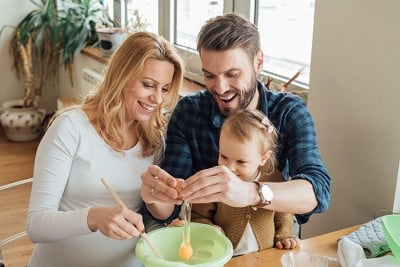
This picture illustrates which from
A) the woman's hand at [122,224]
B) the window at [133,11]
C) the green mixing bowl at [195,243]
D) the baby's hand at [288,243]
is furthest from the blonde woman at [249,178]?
the window at [133,11]

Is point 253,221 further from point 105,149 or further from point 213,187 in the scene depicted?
point 105,149

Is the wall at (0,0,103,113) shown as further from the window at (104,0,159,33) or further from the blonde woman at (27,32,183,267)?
the blonde woman at (27,32,183,267)

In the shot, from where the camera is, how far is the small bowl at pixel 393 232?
1.16 metres

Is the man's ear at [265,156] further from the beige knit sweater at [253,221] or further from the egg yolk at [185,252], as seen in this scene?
the egg yolk at [185,252]

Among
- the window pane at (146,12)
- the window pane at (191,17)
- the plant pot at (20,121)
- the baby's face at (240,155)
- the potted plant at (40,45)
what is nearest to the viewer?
the baby's face at (240,155)

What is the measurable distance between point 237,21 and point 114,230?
0.66 metres

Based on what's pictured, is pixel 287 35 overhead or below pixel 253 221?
overhead

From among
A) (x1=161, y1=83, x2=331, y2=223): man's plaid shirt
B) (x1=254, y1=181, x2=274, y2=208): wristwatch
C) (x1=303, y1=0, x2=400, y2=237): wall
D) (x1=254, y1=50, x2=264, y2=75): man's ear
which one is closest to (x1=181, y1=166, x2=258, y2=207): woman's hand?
(x1=254, y1=181, x2=274, y2=208): wristwatch

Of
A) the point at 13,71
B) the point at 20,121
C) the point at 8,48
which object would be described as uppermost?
the point at 8,48

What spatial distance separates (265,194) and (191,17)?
199 centimetres

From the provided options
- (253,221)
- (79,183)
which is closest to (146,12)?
(79,183)

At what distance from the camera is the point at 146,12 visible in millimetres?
3533

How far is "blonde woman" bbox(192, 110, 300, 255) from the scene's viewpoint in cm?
132

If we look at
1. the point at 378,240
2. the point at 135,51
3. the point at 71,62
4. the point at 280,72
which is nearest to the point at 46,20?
the point at 71,62
